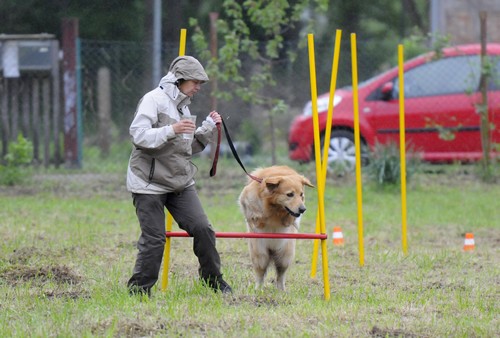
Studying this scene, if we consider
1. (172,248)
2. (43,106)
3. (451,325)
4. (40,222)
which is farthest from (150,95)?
(43,106)

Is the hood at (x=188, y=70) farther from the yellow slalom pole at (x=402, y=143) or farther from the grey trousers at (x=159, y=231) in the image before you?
the yellow slalom pole at (x=402, y=143)

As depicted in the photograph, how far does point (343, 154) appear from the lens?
1323cm

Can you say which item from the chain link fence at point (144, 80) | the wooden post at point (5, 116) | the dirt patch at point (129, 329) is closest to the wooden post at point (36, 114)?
the wooden post at point (5, 116)

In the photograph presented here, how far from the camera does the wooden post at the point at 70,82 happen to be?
13.1 m

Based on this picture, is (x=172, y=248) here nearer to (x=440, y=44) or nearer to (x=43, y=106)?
(x=43, y=106)

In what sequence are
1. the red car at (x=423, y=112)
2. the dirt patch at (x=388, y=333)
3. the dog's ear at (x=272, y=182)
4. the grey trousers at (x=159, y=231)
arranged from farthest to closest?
1. the red car at (x=423, y=112)
2. the dog's ear at (x=272, y=182)
3. the grey trousers at (x=159, y=231)
4. the dirt patch at (x=388, y=333)

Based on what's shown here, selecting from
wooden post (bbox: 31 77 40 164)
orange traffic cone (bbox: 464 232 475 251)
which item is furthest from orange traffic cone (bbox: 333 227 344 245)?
wooden post (bbox: 31 77 40 164)

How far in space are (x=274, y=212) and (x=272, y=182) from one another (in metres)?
0.29

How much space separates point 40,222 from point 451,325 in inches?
220

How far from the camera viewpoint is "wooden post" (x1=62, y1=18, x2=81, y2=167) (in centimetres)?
1305

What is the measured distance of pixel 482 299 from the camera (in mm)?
6578

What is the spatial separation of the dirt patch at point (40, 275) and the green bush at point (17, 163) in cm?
482

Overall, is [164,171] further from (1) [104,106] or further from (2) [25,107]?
(1) [104,106]

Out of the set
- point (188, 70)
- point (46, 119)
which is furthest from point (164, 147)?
point (46, 119)
